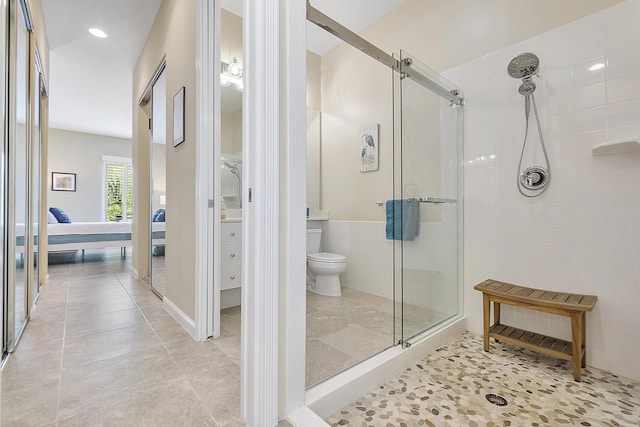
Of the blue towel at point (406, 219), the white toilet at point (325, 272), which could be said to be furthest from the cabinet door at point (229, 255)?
the blue towel at point (406, 219)

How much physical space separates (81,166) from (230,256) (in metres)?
6.69

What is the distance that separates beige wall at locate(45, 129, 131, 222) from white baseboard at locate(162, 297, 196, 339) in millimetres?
6028

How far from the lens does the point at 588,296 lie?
1.68m

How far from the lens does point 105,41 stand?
350 centimetres

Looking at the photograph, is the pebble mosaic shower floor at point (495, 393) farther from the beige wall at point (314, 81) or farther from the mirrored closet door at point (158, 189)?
the beige wall at point (314, 81)

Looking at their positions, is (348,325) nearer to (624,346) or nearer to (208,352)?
(208,352)

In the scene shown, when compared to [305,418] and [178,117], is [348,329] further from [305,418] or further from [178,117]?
[178,117]

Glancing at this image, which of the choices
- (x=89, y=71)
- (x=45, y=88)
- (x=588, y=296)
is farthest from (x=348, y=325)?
(x=89, y=71)

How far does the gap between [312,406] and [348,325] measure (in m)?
0.99

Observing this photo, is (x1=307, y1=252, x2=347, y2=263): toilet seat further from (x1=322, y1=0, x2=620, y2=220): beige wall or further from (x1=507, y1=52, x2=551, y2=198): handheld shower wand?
(x1=507, y1=52, x2=551, y2=198): handheld shower wand

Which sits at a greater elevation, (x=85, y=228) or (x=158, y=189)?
(x=158, y=189)

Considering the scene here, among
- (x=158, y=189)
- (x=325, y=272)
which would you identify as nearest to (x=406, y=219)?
(x=325, y=272)

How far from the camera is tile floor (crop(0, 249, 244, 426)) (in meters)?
1.23

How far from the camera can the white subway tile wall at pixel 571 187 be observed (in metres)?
1.60
